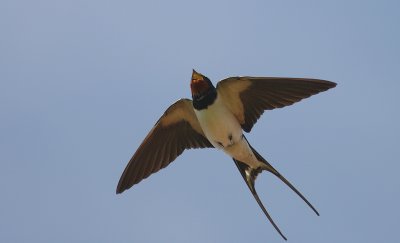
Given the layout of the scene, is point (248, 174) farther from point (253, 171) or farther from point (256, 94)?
point (256, 94)

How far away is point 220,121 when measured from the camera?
6180 millimetres

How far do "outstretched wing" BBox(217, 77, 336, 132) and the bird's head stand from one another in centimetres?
11

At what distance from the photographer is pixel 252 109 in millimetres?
6414

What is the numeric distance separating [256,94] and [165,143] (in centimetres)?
87

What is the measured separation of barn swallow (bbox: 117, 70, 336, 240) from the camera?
20.2 feet

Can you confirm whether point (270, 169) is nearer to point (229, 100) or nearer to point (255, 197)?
point (255, 197)

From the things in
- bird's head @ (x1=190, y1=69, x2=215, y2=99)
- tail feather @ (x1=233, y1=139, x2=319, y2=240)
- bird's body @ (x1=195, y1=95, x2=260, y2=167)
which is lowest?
tail feather @ (x1=233, y1=139, x2=319, y2=240)

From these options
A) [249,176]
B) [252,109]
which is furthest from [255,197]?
[252,109]

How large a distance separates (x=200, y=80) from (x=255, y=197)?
0.98 metres

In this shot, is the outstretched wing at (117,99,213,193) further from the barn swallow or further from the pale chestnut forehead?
the pale chestnut forehead

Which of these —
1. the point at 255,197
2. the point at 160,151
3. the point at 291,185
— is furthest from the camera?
the point at 160,151

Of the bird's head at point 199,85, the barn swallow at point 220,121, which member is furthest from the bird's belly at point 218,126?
the bird's head at point 199,85

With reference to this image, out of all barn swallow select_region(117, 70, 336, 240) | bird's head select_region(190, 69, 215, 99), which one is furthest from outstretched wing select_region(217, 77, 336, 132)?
bird's head select_region(190, 69, 215, 99)

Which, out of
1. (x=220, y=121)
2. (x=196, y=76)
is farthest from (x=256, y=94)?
(x=196, y=76)
